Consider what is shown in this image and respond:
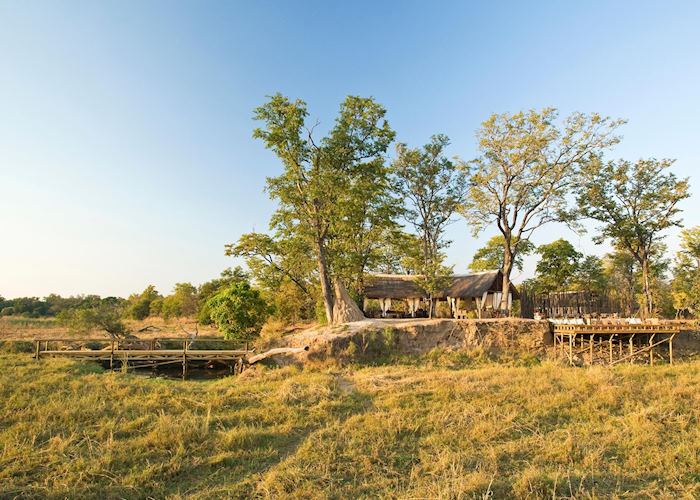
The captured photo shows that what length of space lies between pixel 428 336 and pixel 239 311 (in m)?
10.0

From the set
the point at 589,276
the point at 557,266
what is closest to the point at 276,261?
the point at 557,266

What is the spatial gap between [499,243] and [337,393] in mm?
29530

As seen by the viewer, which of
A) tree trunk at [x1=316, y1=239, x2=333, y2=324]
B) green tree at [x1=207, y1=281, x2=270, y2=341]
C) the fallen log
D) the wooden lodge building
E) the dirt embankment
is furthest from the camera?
the wooden lodge building

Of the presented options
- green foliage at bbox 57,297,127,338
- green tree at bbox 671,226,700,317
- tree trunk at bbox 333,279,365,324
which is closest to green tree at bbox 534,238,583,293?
green tree at bbox 671,226,700,317

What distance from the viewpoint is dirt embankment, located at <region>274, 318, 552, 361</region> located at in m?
18.8

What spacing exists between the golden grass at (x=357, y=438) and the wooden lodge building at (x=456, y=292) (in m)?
11.7

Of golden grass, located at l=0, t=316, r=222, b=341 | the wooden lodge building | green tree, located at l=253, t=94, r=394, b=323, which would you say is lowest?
golden grass, located at l=0, t=316, r=222, b=341

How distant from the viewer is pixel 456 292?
2553cm

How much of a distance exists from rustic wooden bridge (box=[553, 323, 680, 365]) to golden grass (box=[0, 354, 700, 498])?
6.62m

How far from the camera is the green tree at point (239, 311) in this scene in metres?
21.8

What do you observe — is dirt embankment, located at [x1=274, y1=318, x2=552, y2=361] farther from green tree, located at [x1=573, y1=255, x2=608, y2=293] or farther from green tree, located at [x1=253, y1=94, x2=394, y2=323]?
green tree, located at [x1=573, y1=255, x2=608, y2=293]

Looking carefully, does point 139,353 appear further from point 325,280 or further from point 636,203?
point 636,203

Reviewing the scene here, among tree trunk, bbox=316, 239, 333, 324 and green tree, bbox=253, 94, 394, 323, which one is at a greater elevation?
green tree, bbox=253, 94, 394, 323

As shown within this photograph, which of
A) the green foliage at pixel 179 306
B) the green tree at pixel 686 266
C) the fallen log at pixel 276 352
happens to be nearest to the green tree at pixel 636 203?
the green tree at pixel 686 266
